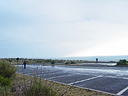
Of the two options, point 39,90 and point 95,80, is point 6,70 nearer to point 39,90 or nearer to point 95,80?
point 95,80

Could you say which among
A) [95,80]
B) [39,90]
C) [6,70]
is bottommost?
[95,80]

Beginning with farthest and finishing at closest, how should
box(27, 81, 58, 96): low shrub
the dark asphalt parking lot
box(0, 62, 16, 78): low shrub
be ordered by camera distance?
box(0, 62, 16, 78): low shrub → the dark asphalt parking lot → box(27, 81, 58, 96): low shrub

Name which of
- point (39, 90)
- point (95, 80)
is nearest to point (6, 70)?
point (95, 80)

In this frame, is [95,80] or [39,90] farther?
[95,80]

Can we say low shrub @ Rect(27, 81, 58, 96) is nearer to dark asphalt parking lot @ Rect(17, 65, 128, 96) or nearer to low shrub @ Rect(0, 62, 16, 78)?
dark asphalt parking lot @ Rect(17, 65, 128, 96)

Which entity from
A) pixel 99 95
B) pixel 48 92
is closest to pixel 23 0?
pixel 99 95

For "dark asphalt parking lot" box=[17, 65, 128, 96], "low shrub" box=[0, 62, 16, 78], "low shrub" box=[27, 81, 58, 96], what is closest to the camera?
"low shrub" box=[27, 81, 58, 96]

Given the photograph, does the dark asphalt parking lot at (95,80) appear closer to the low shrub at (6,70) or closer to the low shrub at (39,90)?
the low shrub at (39,90)


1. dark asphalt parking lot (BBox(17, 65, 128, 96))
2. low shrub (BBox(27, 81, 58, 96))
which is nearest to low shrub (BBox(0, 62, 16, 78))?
dark asphalt parking lot (BBox(17, 65, 128, 96))

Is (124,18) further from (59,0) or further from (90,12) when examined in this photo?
(59,0)

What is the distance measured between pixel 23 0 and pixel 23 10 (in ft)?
5.68

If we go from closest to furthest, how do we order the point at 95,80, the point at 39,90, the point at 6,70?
the point at 39,90, the point at 6,70, the point at 95,80

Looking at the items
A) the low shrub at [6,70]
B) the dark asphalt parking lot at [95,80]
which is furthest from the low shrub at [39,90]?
the low shrub at [6,70]

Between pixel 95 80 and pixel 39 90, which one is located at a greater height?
pixel 39 90
